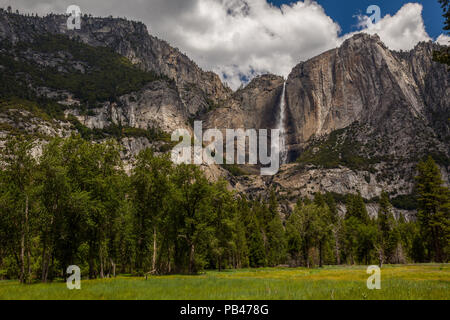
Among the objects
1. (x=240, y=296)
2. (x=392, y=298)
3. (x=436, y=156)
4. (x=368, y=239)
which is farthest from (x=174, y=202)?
(x=436, y=156)

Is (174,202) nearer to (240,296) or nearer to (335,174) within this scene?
(240,296)

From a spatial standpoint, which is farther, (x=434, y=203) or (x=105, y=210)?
(x=434, y=203)

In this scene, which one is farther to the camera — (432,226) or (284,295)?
(432,226)

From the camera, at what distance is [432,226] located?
157 feet

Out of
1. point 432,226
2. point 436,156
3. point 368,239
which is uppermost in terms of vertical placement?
point 436,156

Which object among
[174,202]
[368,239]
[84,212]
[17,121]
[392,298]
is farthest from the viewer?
[17,121]

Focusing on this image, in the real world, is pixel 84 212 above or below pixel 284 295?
above

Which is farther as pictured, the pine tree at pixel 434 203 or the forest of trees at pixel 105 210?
the pine tree at pixel 434 203

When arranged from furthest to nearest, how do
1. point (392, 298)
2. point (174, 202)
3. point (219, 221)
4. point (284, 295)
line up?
point (219, 221), point (174, 202), point (284, 295), point (392, 298)

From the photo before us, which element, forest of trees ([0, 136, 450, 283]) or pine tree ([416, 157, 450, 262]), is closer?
forest of trees ([0, 136, 450, 283])

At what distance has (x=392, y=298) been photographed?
12.1 meters
